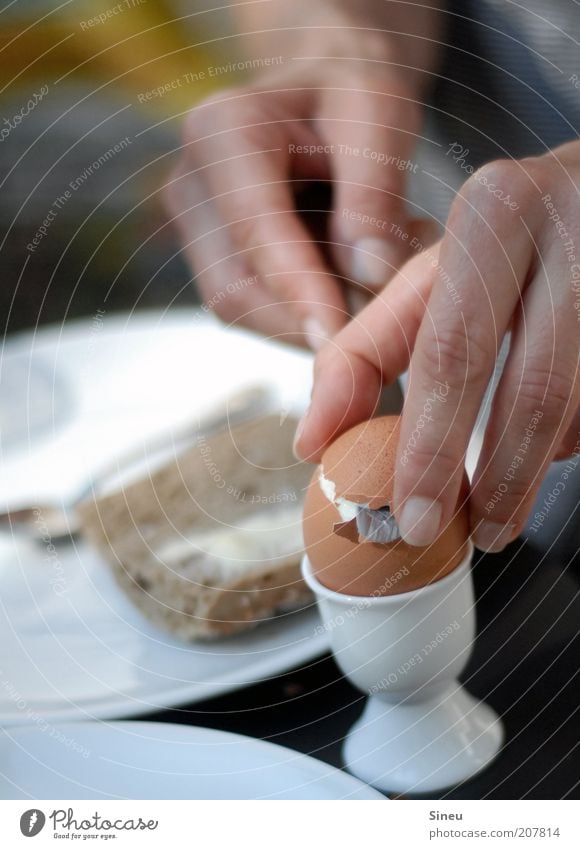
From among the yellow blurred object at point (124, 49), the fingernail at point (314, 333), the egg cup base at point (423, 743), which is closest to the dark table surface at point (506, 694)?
the egg cup base at point (423, 743)

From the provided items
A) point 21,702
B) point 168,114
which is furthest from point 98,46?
point 21,702

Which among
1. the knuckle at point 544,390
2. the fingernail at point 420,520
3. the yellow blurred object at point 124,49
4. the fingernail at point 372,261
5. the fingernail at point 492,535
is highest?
the yellow blurred object at point 124,49

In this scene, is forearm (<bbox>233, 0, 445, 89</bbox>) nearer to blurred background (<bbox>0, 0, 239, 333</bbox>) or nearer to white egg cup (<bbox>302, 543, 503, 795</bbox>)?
blurred background (<bbox>0, 0, 239, 333</bbox>)

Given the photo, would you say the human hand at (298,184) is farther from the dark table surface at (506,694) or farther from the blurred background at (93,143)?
the dark table surface at (506,694)

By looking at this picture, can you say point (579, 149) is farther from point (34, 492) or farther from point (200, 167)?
point (34, 492)

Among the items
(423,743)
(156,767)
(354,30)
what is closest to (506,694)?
(423,743)
